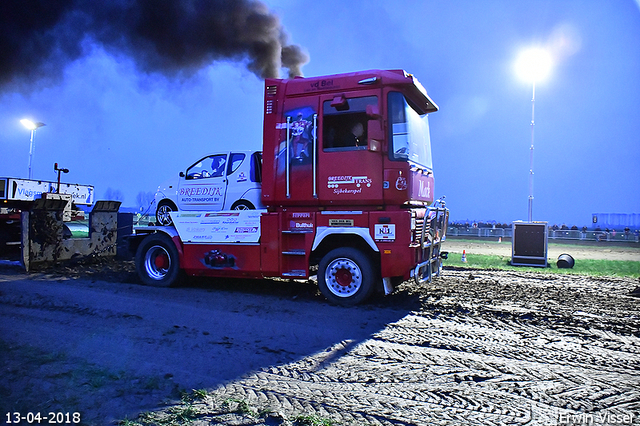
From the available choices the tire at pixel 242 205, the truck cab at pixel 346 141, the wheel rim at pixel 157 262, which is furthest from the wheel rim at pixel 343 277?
the wheel rim at pixel 157 262

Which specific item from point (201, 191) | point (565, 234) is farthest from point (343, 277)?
point (565, 234)

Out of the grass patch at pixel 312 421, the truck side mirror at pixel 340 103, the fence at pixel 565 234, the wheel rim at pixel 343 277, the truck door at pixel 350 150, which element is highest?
the truck side mirror at pixel 340 103

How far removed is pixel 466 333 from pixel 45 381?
4597 mm

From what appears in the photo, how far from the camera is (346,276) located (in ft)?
24.3

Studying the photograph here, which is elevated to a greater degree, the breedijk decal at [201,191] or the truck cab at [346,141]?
the truck cab at [346,141]

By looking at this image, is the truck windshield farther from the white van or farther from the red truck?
the white van

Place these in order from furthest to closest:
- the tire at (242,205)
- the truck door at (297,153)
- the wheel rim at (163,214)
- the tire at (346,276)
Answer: the wheel rim at (163,214) < the tire at (242,205) < the truck door at (297,153) < the tire at (346,276)

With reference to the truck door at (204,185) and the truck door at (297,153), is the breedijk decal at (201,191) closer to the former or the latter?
the truck door at (204,185)

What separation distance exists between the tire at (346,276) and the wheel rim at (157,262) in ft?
11.4

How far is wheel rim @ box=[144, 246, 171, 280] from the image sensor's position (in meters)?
9.06

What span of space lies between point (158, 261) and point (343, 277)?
4.03 meters

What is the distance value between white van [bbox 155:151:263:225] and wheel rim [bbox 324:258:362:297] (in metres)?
1.89

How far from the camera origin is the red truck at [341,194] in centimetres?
707

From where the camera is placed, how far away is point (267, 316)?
658cm
